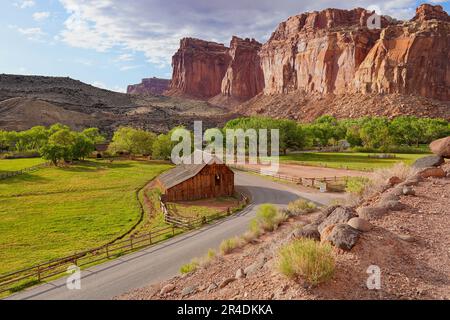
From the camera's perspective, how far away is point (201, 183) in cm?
3341

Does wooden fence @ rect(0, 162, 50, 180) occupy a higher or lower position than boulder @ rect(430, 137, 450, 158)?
lower

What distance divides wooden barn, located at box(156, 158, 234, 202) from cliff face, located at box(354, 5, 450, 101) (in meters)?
103

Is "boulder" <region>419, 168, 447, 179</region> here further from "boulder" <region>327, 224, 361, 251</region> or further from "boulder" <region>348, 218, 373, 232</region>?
"boulder" <region>327, 224, 361, 251</region>

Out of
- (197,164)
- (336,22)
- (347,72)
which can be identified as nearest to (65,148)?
(197,164)

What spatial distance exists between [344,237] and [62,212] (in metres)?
27.1

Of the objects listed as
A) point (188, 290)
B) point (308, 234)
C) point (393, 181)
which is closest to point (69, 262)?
point (188, 290)

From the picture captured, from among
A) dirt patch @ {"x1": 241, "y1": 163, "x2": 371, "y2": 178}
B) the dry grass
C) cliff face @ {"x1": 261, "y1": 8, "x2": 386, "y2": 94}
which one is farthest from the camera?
cliff face @ {"x1": 261, "y1": 8, "x2": 386, "y2": 94}

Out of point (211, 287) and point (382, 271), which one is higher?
point (382, 271)

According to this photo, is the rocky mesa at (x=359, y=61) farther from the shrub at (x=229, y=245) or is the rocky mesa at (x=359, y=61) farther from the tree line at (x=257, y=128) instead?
the shrub at (x=229, y=245)

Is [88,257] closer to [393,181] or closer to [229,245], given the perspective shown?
[229,245]

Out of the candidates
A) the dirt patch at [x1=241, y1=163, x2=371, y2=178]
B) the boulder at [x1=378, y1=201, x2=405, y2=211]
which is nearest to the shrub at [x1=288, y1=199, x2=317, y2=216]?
the boulder at [x1=378, y1=201, x2=405, y2=211]

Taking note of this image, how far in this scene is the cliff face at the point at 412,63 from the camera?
117 meters

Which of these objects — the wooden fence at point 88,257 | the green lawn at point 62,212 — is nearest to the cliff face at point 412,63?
the green lawn at point 62,212

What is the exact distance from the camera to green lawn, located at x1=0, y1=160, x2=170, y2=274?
2147 cm
